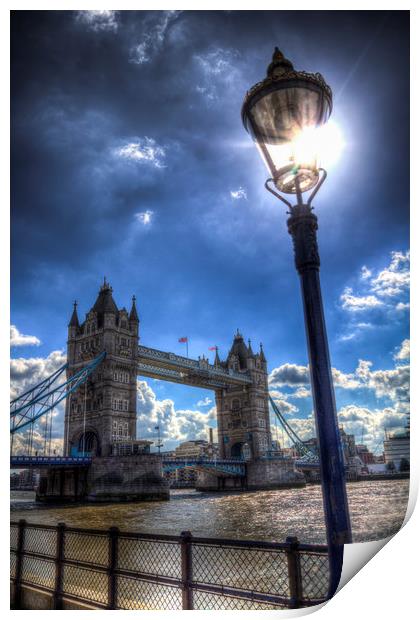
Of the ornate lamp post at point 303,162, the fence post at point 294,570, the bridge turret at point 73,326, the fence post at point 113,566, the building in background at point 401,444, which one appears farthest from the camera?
the bridge turret at point 73,326

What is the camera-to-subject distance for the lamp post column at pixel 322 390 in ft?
8.31

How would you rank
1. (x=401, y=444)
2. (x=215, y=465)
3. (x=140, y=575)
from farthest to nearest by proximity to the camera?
1. (x=215, y=465)
2. (x=401, y=444)
3. (x=140, y=575)

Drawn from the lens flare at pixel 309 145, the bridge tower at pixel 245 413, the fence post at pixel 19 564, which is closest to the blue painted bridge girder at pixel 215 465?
the bridge tower at pixel 245 413

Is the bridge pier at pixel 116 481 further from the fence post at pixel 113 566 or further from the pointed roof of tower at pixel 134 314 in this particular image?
the fence post at pixel 113 566

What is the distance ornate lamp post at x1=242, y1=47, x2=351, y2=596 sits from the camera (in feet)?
8.64

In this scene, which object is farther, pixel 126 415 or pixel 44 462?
pixel 126 415

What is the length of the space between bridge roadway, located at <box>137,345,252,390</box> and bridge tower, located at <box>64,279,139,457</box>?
2.33 metres

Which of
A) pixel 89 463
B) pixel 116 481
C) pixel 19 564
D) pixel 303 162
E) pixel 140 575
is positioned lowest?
pixel 116 481

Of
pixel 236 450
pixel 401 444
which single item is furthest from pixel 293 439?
pixel 401 444

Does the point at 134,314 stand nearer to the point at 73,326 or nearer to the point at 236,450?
the point at 73,326

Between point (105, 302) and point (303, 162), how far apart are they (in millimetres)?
38111

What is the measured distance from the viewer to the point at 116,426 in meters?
36.7

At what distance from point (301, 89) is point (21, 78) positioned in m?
3.50

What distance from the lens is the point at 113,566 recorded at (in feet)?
13.7
